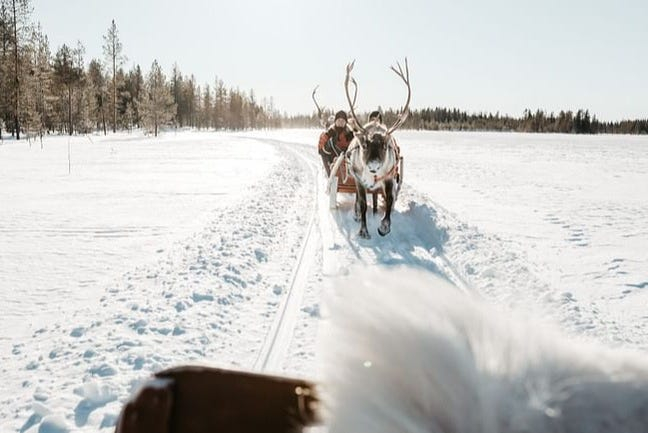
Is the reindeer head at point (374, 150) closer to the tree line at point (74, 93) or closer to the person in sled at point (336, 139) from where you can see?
the person in sled at point (336, 139)

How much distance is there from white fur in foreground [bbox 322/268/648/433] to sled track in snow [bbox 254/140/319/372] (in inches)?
117

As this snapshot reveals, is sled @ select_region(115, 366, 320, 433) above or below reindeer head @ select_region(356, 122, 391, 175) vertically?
below

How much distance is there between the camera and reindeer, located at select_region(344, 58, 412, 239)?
797cm

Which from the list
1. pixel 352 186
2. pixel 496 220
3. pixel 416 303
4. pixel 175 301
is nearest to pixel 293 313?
pixel 175 301

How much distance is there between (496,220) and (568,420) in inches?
405

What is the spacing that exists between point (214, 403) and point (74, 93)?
76575 mm

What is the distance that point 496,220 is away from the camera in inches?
409

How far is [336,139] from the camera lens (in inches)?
502

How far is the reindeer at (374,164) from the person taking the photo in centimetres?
797

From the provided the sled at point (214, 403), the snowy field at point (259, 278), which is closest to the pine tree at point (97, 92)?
the snowy field at point (259, 278)

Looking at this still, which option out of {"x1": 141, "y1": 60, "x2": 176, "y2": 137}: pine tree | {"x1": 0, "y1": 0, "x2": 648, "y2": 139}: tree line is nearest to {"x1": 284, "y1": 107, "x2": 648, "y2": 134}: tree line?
{"x1": 0, "y1": 0, "x2": 648, "y2": 139}: tree line

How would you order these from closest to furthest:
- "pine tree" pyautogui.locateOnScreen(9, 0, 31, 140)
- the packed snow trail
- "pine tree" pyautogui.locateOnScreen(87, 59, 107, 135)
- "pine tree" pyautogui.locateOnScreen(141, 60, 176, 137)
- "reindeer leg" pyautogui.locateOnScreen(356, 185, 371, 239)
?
the packed snow trail
"reindeer leg" pyautogui.locateOnScreen(356, 185, 371, 239)
"pine tree" pyautogui.locateOnScreen(9, 0, 31, 140)
"pine tree" pyautogui.locateOnScreen(141, 60, 176, 137)
"pine tree" pyautogui.locateOnScreen(87, 59, 107, 135)

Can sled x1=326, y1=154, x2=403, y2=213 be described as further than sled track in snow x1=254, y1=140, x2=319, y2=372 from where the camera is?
Yes

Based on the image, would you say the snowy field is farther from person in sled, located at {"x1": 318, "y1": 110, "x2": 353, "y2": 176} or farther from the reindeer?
person in sled, located at {"x1": 318, "y1": 110, "x2": 353, "y2": 176}
